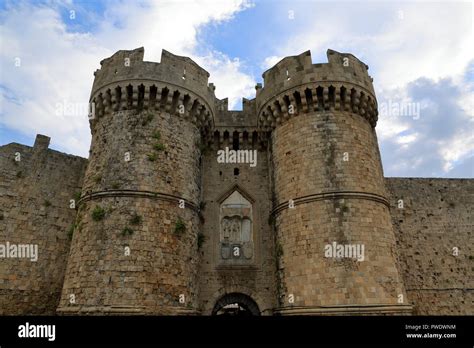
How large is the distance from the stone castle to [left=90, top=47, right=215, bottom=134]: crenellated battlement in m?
0.05

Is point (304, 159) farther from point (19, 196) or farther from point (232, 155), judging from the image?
point (19, 196)

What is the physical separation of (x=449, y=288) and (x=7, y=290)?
1555 centimetres

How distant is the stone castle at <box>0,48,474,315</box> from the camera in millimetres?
9531

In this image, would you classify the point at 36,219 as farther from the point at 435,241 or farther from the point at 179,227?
the point at 435,241

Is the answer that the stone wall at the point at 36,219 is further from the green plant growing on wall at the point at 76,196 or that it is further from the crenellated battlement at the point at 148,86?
the crenellated battlement at the point at 148,86

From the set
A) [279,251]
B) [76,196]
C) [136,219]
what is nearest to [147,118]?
[136,219]

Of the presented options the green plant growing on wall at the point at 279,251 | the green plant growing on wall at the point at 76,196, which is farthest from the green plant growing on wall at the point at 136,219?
the green plant growing on wall at the point at 279,251

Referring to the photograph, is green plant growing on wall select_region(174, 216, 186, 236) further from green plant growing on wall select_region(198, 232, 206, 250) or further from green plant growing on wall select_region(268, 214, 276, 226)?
green plant growing on wall select_region(268, 214, 276, 226)

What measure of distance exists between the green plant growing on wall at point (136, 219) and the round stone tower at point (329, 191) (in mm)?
4588

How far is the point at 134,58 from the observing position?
11734 millimetres

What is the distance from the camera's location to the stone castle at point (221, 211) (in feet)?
31.3

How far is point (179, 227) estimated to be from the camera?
413 inches
